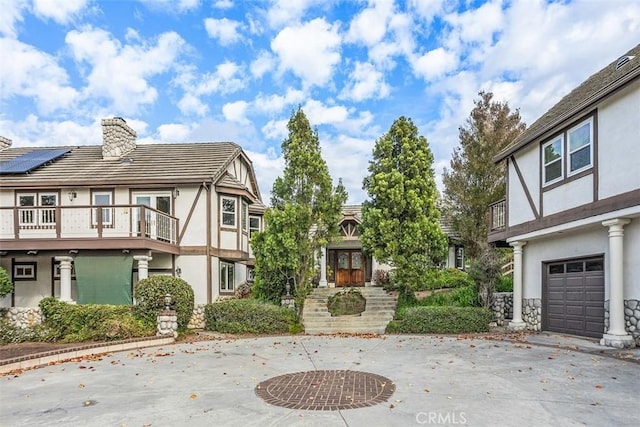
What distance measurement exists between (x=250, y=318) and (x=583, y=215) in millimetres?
9994

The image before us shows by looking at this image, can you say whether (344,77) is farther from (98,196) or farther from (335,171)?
(98,196)

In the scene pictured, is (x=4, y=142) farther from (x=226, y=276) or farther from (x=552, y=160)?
(x=552, y=160)

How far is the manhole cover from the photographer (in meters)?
5.94

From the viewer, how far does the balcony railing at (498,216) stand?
1547 centimetres

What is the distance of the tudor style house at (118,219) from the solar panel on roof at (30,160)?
0.18 feet

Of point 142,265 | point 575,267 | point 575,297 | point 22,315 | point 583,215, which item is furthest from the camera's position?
point 22,315

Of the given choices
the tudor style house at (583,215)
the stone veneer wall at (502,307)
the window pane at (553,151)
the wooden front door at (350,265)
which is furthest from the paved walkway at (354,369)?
the wooden front door at (350,265)

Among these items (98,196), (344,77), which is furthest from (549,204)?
(98,196)

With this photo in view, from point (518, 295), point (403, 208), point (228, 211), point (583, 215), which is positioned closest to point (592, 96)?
point (583, 215)

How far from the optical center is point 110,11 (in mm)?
11984

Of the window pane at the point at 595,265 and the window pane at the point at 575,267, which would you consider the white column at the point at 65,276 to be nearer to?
the window pane at the point at 575,267

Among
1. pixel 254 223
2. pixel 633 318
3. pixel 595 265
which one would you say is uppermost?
pixel 254 223

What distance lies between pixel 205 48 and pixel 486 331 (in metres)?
13.2

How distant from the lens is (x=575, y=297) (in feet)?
38.9
